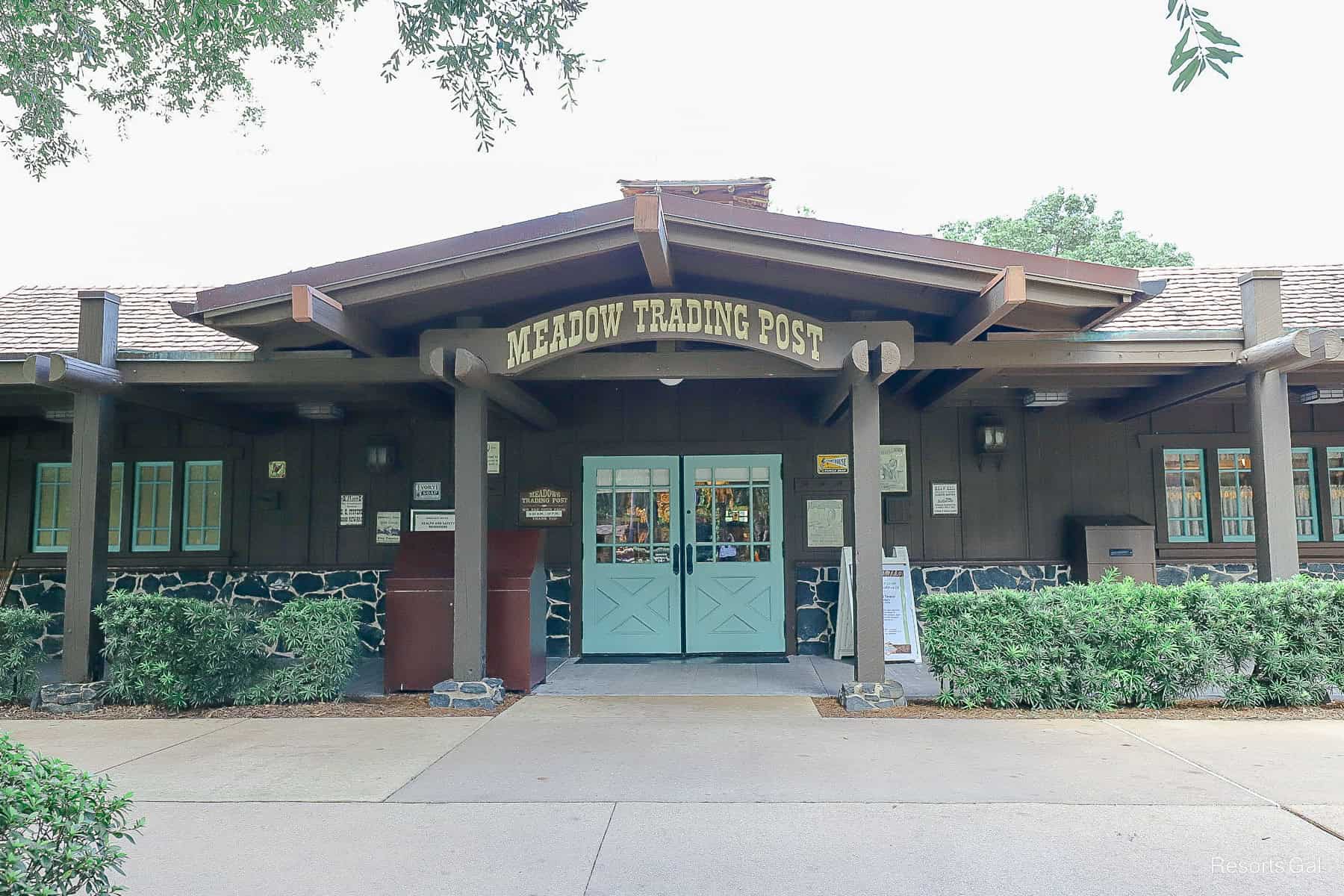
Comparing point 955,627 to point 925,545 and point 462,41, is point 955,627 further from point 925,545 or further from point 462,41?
point 462,41

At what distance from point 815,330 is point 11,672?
6583 millimetres

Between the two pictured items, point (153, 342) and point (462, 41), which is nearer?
point (462, 41)

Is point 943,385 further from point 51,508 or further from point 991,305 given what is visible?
point 51,508

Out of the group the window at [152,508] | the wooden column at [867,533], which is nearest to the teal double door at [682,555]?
the wooden column at [867,533]

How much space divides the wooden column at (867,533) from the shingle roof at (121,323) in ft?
17.5

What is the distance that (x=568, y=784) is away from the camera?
474 cm

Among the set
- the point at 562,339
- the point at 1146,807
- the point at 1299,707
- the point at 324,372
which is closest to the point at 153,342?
the point at 324,372

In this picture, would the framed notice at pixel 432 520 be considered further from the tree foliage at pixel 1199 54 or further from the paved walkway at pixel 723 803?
the tree foliage at pixel 1199 54

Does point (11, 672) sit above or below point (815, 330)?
below

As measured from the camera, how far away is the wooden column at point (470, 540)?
267 inches

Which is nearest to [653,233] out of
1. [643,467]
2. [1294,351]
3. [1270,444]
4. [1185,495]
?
[643,467]

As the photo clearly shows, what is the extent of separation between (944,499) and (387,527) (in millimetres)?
5628

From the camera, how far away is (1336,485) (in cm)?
923

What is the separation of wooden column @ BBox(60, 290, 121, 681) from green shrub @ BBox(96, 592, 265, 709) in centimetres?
28
